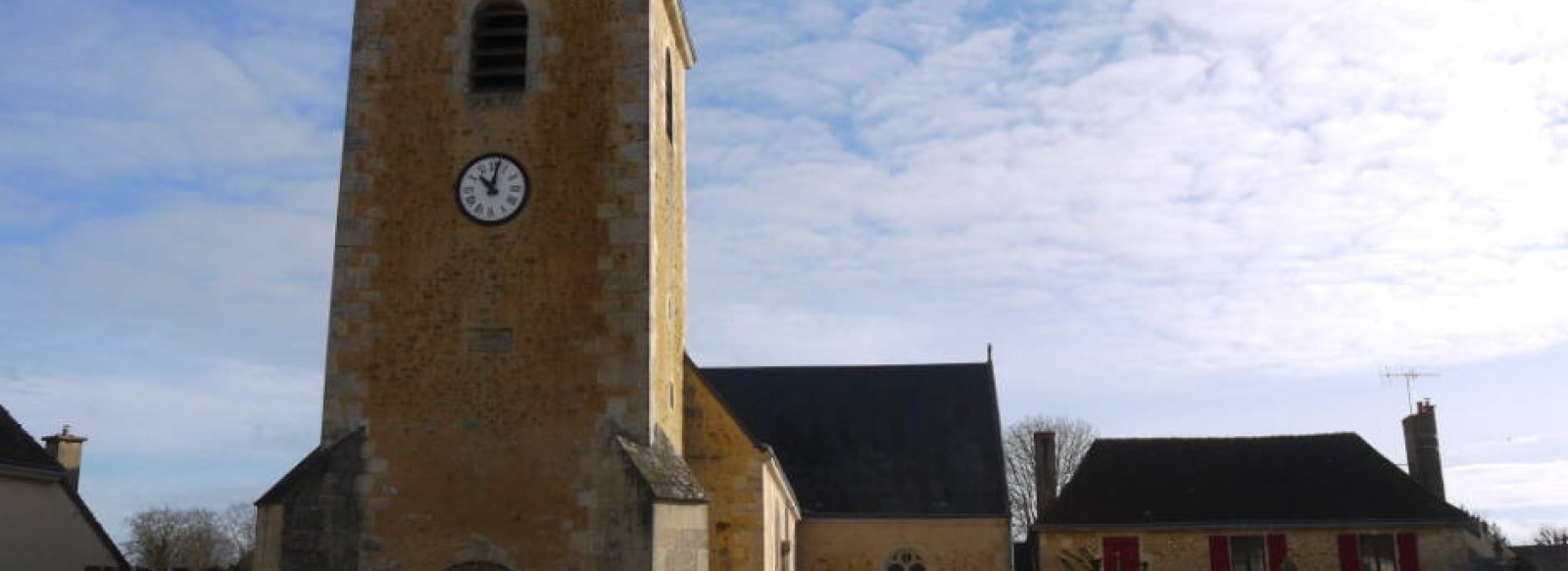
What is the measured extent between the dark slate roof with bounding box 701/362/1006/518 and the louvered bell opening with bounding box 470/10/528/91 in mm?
10799

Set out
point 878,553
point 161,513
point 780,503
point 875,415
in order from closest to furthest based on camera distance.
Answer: point 780,503 → point 878,553 → point 875,415 → point 161,513

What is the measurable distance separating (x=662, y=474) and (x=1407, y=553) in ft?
61.0

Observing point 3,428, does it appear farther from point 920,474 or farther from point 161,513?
point 161,513

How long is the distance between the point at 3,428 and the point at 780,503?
10455mm

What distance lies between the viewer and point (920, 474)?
2370 cm

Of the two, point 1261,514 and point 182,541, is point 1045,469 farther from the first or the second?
point 182,541

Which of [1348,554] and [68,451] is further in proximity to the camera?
[1348,554]

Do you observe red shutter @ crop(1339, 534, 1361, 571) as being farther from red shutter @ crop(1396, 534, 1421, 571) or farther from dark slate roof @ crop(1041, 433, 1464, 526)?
red shutter @ crop(1396, 534, 1421, 571)

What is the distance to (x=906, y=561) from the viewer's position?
73.8ft

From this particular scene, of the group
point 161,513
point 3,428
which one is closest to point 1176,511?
point 3,428

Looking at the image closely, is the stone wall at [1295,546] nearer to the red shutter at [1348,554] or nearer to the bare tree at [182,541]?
the red shutter at [1348,554]

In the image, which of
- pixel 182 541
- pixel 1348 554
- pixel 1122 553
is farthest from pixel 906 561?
pixel 182 541

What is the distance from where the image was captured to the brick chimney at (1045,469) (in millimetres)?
27797

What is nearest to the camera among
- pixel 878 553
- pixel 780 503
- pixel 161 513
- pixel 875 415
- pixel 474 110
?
pixel 474 110
